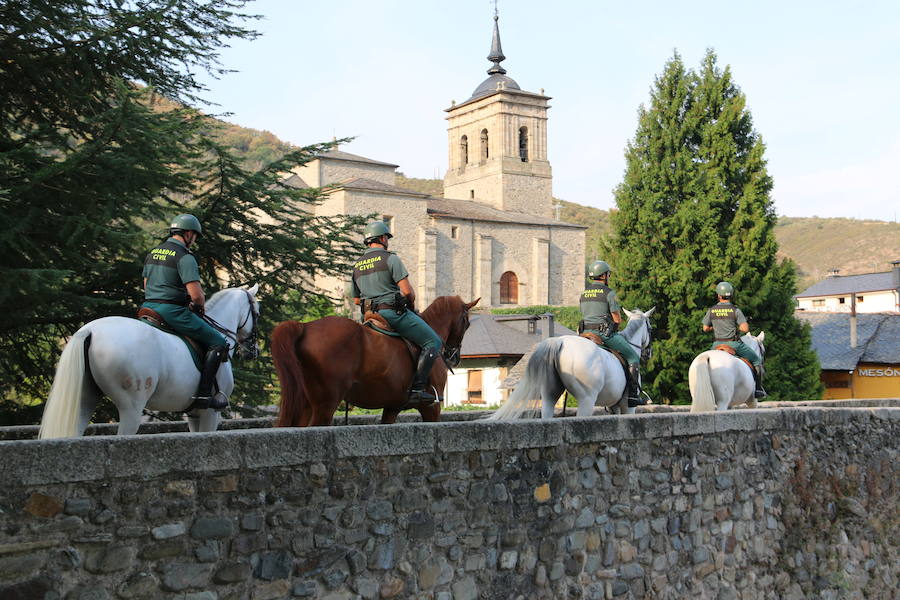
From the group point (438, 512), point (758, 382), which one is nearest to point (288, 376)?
point (438, 512)

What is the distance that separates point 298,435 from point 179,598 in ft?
3.74

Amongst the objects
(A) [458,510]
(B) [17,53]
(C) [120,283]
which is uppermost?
(B) [17,53]

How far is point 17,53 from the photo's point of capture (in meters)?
11.4

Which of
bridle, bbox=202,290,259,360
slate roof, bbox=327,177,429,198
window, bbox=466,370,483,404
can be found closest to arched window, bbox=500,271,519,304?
slate roof, bbox=327,177,429,198

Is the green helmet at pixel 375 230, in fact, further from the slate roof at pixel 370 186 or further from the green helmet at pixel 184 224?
the slate roof at pixel 370 186

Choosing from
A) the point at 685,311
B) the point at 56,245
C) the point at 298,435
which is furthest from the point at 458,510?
the point at 685,311

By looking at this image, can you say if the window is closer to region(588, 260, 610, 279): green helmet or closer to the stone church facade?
the stone church facade

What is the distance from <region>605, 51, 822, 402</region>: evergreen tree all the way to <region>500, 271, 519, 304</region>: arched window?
44.9 metres

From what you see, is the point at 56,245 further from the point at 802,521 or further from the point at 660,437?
the point at 802,521

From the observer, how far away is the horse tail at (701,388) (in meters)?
12.9

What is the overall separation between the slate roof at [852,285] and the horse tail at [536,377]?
6725cm

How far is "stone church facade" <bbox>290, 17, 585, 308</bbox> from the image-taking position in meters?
68.2

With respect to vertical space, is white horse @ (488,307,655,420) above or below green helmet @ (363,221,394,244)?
below

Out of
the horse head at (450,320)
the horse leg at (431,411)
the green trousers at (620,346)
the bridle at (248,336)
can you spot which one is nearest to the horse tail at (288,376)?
the bridle at (248,336)
